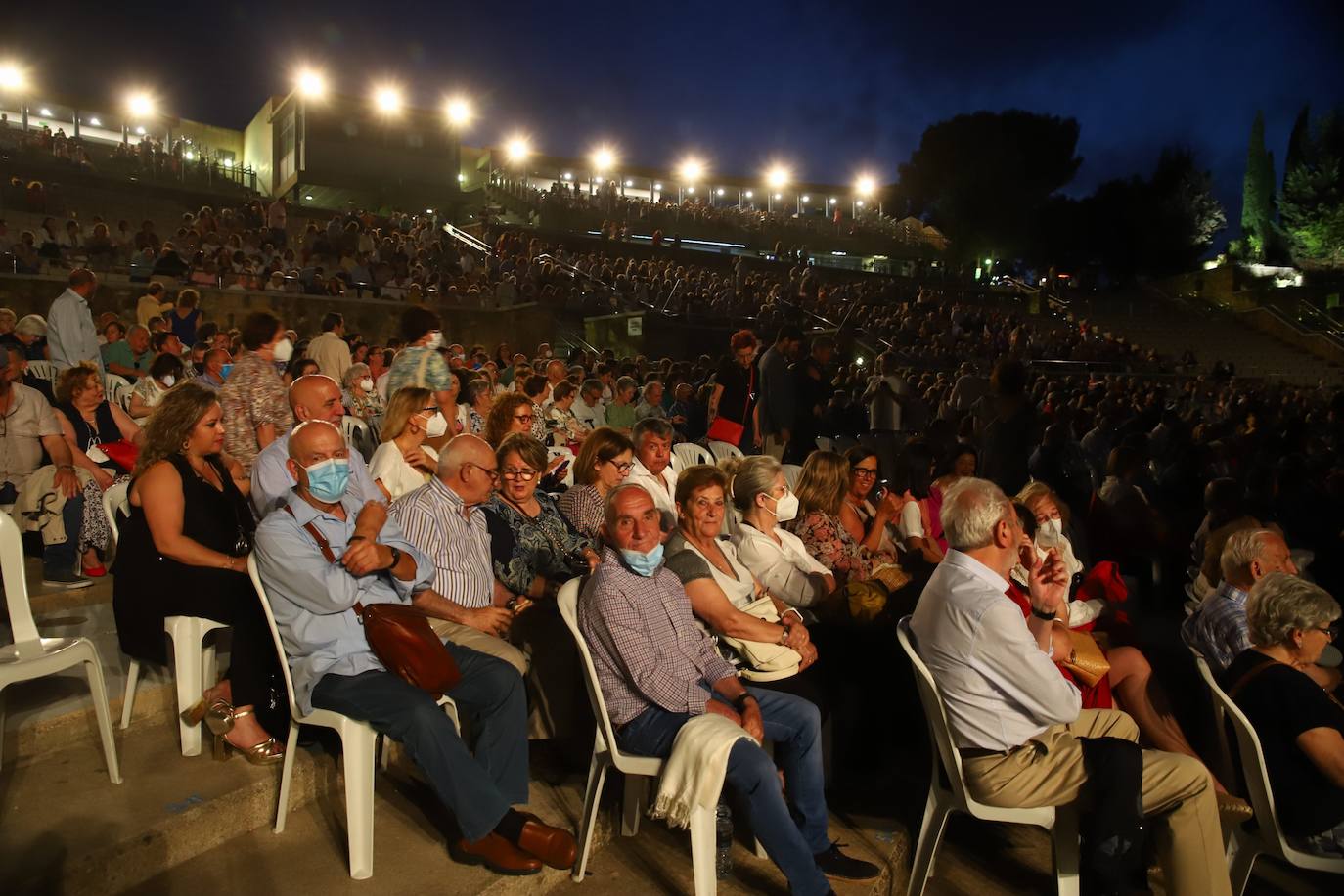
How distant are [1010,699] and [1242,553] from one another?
4.25ft

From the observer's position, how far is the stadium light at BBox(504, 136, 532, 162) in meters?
43.0

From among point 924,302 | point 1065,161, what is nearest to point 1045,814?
point 924,302

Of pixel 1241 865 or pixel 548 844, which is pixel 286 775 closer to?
pixel 548 844

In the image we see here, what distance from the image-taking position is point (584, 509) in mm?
4434

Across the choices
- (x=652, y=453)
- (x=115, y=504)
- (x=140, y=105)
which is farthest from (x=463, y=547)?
(x=140, y=105)

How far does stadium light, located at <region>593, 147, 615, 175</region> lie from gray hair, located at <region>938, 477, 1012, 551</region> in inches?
1858

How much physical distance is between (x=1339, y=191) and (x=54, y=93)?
52652mm

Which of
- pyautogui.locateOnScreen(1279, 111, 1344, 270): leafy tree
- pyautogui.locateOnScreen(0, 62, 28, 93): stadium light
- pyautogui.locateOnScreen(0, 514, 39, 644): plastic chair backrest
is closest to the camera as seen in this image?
pyautogui.locateOnScreen(0, 514, 39, 644): plastic chair backrest

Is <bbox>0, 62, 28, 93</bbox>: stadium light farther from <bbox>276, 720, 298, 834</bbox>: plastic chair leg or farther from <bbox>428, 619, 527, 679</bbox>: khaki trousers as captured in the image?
<bbox>276, 720, 298, 834</bbox>: plastic chair leg

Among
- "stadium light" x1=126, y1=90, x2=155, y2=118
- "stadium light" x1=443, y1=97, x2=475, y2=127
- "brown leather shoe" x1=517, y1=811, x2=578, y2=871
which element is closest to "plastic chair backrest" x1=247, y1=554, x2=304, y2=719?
"brown leather shoe" x1=517, y1=811, x2=578, y2=871

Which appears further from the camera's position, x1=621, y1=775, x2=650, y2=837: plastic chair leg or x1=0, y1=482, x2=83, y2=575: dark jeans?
x1=0, y1=482, x2=83, y2=575: dark jeans

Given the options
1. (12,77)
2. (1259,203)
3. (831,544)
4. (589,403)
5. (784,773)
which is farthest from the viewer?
(1259,203)

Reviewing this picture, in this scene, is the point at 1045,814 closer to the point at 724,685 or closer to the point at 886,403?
the point at 724,685

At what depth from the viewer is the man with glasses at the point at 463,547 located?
11.3 feet
